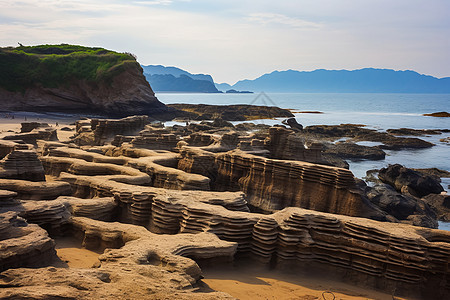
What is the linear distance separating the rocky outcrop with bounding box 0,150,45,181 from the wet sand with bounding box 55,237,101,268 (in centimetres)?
509

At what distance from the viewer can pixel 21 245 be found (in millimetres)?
8555

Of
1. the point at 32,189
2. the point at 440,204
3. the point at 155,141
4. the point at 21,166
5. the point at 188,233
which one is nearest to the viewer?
the point at 188,233

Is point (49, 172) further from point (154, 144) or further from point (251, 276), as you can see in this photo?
point (251, 276)

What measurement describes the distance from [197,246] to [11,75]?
5930 cm

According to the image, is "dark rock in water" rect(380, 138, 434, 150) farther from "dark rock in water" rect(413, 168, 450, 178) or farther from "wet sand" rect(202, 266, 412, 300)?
"wet sand" rect(202, 266, 412, 300)

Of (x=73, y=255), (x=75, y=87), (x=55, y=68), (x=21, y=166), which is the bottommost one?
(x=73, y=255)

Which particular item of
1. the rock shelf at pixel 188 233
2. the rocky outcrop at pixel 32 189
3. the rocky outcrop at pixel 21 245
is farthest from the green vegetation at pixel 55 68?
the rocky outcrop at pixel 21 245

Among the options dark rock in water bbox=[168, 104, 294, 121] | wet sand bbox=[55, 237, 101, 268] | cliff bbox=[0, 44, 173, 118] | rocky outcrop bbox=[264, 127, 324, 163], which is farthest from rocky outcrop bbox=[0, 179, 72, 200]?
dark rock in water bbox=[168, 104, 294, 121]

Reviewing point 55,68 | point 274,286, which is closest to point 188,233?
point 274,286

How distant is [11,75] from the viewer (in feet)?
191

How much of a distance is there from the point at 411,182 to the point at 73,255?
70.0 feet

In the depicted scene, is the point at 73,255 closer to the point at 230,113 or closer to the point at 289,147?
the point at 289,147

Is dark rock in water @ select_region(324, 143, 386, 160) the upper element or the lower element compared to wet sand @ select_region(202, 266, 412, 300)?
upper

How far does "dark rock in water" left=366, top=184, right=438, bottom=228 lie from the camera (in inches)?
732
